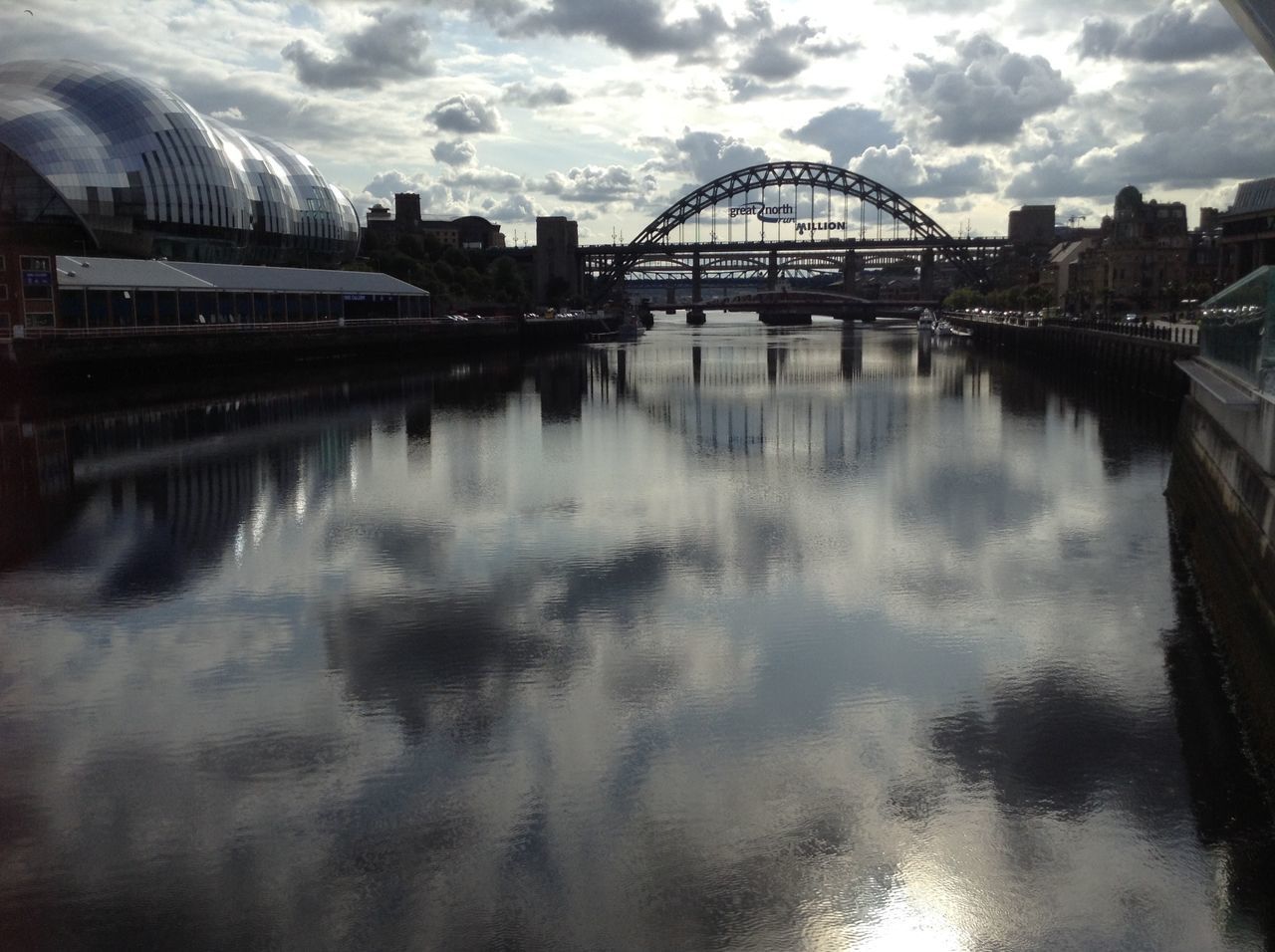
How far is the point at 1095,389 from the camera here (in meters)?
43.5

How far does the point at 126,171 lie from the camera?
61.0m

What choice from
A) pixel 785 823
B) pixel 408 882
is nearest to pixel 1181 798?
pixel 785 823

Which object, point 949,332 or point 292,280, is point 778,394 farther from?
point 949,332

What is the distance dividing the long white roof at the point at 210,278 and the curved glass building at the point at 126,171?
5025mm

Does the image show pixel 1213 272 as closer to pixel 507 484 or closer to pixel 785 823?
pixel 507 484

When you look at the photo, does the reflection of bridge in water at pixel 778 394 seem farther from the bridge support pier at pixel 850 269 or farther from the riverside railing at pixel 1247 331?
the bridge support pier at pixel 850 269

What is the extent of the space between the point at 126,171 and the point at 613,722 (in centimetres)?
5981

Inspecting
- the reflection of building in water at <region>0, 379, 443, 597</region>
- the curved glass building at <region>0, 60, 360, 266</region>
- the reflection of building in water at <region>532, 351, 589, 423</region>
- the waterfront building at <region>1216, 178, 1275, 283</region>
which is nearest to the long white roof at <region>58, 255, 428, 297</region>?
the curved glass building at <region>0, 60, 360, 266</region>

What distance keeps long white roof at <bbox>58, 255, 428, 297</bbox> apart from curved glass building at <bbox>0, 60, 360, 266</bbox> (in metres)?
5.03

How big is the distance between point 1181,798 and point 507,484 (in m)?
15.5

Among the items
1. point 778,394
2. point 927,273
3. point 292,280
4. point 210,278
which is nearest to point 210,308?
point 210,278

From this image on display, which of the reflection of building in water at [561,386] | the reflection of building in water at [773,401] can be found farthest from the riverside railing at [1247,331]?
the reflection of building in water at [561,386]

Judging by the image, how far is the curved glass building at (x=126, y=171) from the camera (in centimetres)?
5806

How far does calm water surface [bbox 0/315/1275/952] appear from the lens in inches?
285
